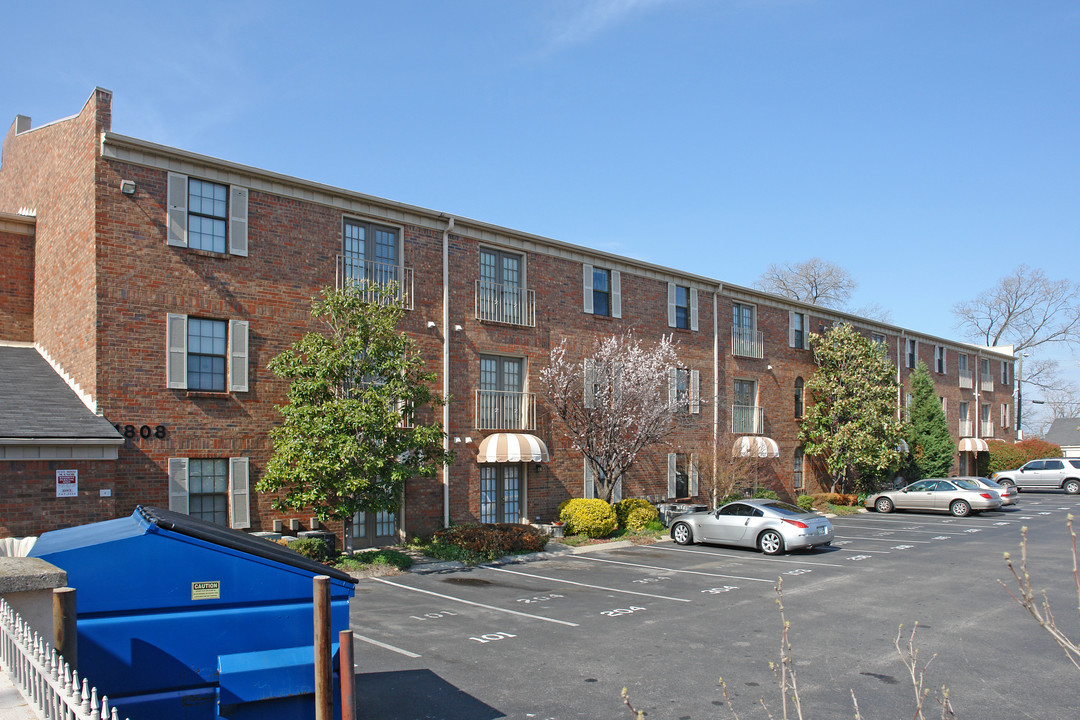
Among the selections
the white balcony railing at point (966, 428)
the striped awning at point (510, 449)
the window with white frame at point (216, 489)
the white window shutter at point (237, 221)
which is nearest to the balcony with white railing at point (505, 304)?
the striped awning at point (510, 449)

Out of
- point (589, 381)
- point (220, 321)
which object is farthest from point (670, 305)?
point (220, 321)

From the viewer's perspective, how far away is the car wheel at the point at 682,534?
2186cm

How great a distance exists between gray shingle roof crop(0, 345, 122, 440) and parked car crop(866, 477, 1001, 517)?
93.6 feet

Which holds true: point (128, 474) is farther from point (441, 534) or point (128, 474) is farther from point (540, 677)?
point (540, 677)

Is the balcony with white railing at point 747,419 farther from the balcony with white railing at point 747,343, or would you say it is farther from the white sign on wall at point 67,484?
the white sign on wall at point 67,484

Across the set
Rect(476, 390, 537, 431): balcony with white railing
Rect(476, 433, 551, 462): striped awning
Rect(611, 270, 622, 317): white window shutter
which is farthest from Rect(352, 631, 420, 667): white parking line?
Rect(611, 270, 622, 317): white window shutter

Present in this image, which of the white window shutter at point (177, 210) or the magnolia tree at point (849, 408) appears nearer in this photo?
the white window shutter at point (177, 210)

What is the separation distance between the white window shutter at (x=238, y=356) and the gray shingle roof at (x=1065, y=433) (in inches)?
2623

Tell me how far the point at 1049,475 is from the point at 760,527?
3363 cm

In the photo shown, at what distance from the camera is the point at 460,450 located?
70.3ft

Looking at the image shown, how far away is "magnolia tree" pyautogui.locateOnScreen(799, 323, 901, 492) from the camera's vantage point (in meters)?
33.7

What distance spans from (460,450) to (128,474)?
8297 mm

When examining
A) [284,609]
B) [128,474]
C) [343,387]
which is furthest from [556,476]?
[284,609]

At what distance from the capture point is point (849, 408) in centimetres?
3406
